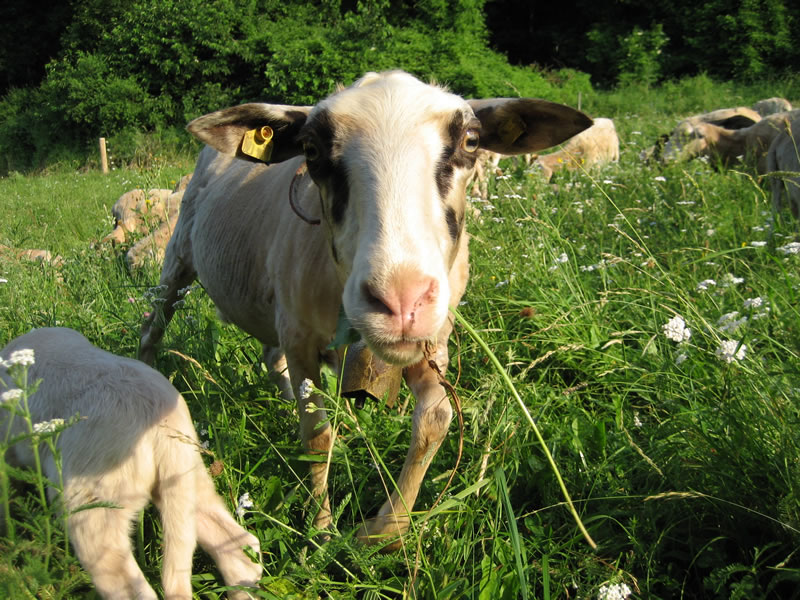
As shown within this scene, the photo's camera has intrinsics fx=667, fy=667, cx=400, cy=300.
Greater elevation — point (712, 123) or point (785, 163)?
point (785, 163)

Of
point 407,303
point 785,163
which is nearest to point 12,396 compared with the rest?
point 407,303

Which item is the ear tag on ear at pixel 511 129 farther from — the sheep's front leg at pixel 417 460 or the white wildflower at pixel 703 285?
the sheep's front leg at pixel 417 460

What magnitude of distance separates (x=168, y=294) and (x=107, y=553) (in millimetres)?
2814

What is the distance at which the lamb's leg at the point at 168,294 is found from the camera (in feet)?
14.0

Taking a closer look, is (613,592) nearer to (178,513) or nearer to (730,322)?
(730,322)

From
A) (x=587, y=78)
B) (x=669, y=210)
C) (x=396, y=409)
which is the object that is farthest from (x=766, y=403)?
(x=587, y=78)

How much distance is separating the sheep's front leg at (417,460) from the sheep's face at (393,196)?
545 millimetres

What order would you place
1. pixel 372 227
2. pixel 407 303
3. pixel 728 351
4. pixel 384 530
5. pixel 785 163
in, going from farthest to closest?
1. pixel 785 163
2. pixel 384 530
3. pixel 728 351
4. pixel 372 227
5. pixel 407 303

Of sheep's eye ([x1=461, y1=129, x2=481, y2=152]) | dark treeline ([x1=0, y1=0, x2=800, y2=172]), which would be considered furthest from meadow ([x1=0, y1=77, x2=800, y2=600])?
dark treeline ([x1=0, y1=0, x2=800, y2=172])

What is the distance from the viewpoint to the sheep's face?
5.96ft

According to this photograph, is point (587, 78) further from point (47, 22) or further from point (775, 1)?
point (47, 22)

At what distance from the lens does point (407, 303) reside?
70.4 inches

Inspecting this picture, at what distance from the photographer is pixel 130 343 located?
4.17 meters

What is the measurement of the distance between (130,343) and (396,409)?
1.91 metres
